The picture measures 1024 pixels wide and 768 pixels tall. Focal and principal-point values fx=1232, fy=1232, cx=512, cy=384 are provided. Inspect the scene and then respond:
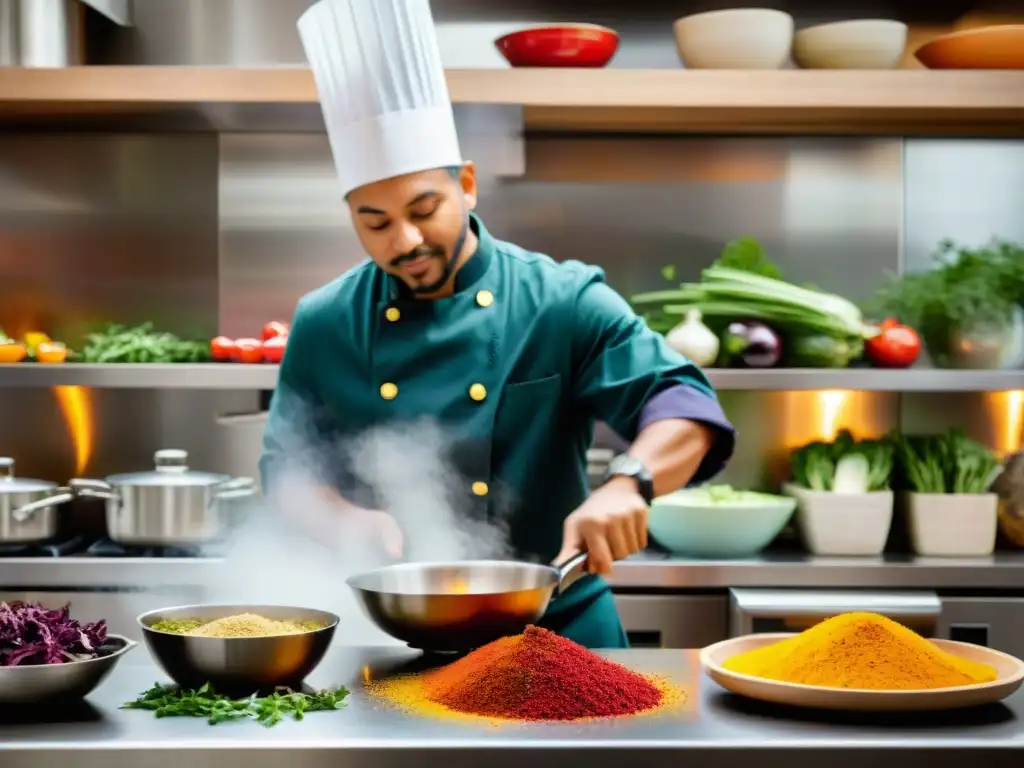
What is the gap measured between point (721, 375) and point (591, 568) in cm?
171

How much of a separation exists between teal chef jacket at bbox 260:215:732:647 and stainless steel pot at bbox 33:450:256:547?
Result: 100 centimetres

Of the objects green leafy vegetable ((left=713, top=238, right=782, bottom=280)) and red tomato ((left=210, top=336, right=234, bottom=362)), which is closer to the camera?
red tomato ((left=210, top=336, right=234, bottom=362))

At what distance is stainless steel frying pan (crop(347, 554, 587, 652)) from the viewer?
1636mm

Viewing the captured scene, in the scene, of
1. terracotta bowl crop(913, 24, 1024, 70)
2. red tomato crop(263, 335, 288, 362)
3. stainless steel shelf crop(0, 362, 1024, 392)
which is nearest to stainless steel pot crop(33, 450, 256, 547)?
stainless steel shelf crop(0, 362, 1024, 392)

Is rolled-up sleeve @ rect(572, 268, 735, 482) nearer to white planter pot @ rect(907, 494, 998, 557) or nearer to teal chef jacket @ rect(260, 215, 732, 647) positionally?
teal chef jacket @ rect(260, 215, 732, 647)

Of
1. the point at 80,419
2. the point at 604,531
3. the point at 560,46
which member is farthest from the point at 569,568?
the point at 80,419

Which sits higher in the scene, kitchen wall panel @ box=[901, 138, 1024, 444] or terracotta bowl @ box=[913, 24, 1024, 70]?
terracotta bowl @ box=[913, 24, 1024, 70]

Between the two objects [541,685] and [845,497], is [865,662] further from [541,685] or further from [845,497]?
[845,497]

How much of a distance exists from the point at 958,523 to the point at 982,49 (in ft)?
4.32

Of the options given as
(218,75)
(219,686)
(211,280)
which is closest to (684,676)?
(219,686)

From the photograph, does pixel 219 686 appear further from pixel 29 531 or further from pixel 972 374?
pixel 972 374

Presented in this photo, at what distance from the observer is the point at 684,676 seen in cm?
169

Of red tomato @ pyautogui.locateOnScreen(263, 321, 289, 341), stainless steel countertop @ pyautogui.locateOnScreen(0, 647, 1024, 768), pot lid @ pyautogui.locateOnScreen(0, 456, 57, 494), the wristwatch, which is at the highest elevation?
red tomato @ pyautogui.locateOnScreen(263, 321, 289, 341)

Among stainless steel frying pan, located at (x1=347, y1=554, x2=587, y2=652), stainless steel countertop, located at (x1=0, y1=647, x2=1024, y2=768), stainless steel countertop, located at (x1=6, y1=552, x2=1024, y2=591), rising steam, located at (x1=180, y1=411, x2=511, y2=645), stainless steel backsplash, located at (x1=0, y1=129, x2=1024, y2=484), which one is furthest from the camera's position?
stainless steel backsplash, located at (x1=0, y1=129, x2=1024, y2=484)
